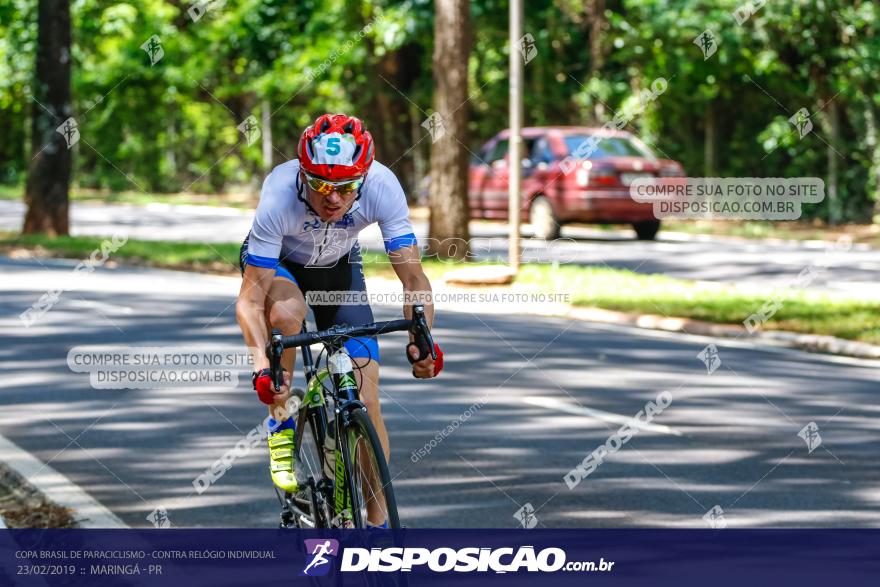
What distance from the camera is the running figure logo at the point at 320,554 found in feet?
17.6

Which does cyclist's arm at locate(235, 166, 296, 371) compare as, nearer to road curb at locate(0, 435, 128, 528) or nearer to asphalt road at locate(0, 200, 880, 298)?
road curb at locate(0, 435, 128, 528)

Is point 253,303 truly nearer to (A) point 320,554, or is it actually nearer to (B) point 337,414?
(B) point 337,414

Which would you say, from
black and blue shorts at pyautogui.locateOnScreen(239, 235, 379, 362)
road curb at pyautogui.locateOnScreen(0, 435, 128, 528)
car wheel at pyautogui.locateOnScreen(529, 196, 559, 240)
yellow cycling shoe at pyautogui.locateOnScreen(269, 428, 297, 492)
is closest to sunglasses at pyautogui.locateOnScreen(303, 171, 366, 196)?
black and blue shorts at pyautogui.locateOnScreen(239, 235, 379, 362)

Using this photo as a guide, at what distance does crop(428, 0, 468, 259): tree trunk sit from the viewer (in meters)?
19.9

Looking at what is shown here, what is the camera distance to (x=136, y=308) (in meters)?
15.3

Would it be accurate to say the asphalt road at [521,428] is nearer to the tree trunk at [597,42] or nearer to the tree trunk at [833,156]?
the tree trunk at [833,156]

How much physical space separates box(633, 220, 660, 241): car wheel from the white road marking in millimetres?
15191

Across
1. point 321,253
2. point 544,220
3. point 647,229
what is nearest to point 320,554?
point 321,253

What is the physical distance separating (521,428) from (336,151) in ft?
15.0

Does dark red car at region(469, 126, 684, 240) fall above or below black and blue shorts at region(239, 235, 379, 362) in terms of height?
below

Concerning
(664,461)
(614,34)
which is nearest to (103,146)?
(614,34)

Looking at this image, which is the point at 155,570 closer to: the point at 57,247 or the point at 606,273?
the point at 606,273

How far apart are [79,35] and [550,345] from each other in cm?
3675

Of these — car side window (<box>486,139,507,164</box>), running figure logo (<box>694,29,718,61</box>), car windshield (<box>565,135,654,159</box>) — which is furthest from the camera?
running figure logo (<box>694,29,718,61</box>)
